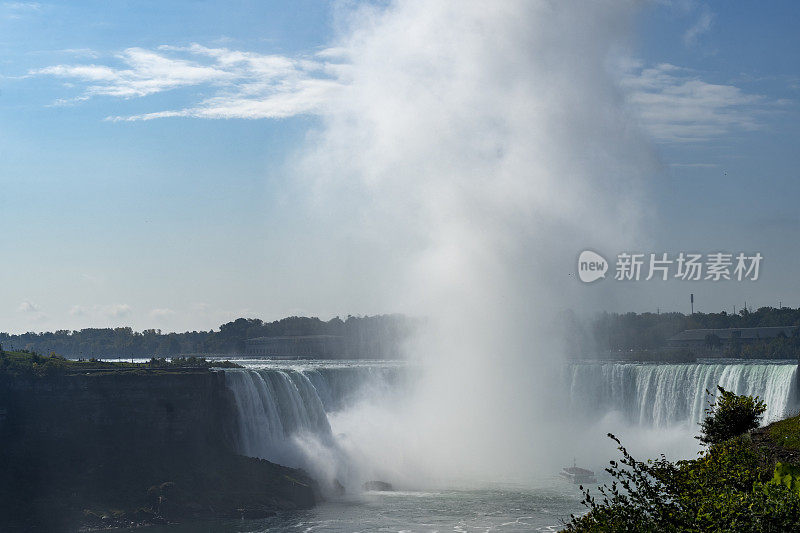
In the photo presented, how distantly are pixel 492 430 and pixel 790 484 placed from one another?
2494 inches

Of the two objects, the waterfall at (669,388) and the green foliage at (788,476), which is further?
the waterfall at (669,388)

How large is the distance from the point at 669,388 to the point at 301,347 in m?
89.2

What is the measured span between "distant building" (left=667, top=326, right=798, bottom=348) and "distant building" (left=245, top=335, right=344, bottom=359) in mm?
50205

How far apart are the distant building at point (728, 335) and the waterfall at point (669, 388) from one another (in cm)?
4382

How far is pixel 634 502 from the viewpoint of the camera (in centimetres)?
1733

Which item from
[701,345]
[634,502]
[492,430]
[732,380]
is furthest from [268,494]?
[701,345]

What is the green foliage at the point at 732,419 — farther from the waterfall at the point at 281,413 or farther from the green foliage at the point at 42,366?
the green foliage at the point at 42,366

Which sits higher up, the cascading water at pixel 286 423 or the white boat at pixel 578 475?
the cascading water at pixel 286 423

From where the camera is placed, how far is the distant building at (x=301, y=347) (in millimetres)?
149625

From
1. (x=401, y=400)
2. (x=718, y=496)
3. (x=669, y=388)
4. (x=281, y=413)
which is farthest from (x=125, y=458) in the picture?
(x=718, y=496)

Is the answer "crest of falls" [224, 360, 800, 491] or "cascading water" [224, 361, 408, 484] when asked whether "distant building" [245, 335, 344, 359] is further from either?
"cascading water" [224, 361, 408, 484]

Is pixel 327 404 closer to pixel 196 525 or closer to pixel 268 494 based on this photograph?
pixel 268 494

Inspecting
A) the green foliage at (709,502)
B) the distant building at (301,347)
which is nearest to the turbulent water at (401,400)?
the green foliage at (709,502)

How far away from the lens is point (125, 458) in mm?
56219
